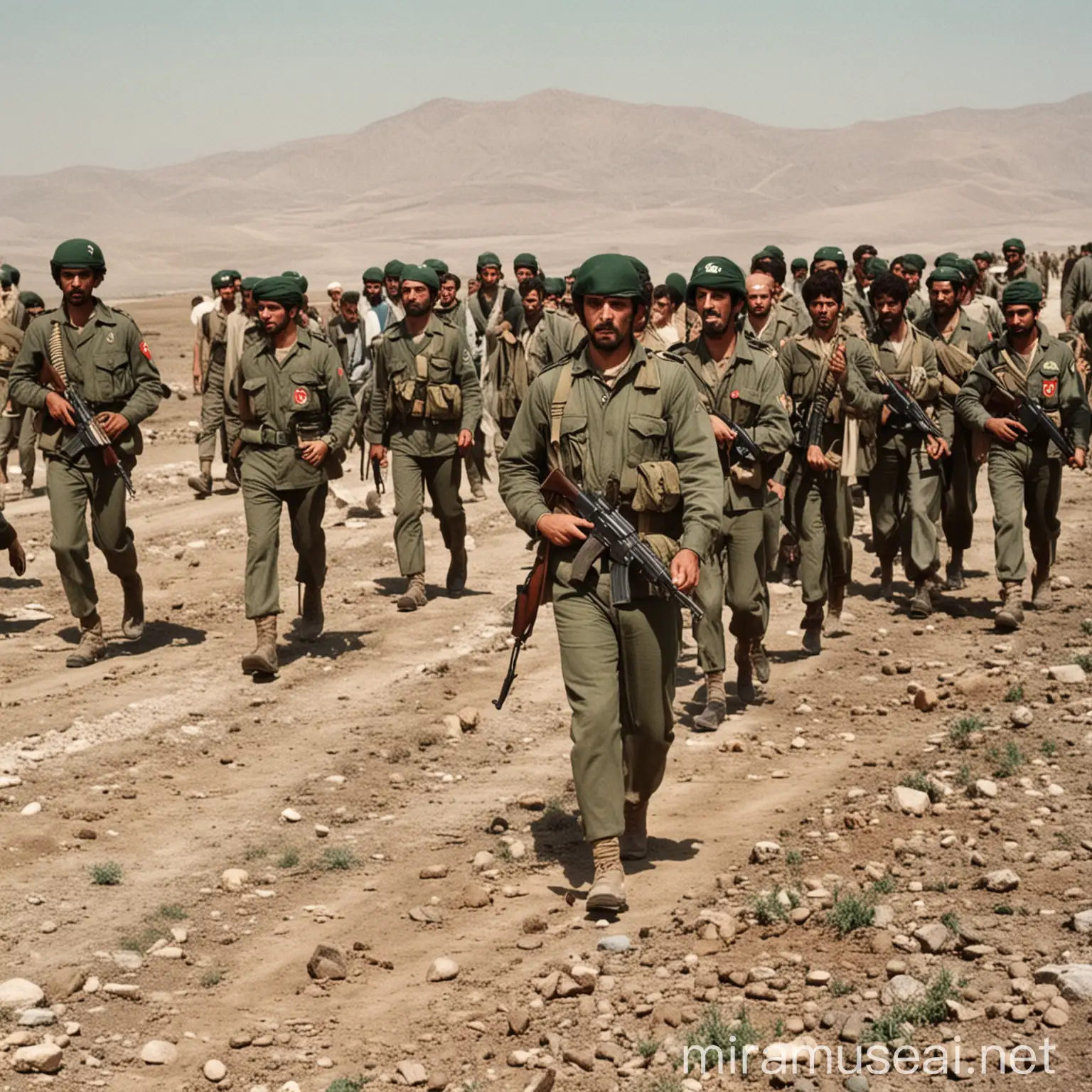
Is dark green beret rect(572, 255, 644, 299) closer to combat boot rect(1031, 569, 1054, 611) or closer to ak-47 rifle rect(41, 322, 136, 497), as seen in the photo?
ak-47 rifle rect(41, 322, 136, 497)

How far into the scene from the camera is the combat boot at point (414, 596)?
40.6 feet

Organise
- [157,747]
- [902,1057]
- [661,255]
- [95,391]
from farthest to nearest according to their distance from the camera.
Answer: [661,255]
[95,391]
[157,747]
[902,1057]

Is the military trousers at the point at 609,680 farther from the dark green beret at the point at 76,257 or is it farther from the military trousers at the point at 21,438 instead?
the military trousers at the point at 21,438

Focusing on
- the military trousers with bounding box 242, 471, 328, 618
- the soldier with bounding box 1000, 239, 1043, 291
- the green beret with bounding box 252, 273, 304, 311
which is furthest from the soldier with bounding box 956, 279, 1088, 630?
the soldier with bounding box 1000, 239, 1043, 291

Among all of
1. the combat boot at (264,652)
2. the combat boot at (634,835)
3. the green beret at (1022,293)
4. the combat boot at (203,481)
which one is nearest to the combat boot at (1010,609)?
the green beret at (1022,293)

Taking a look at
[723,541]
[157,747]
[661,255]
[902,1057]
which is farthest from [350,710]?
[661,255]

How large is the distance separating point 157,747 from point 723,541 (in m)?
2.94

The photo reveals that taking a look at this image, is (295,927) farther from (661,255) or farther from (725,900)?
(661,255)

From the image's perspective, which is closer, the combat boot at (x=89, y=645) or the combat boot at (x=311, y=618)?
the combat boot at (x=89, y=645)

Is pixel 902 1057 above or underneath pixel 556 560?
underneath

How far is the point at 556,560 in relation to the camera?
6766 millimetres

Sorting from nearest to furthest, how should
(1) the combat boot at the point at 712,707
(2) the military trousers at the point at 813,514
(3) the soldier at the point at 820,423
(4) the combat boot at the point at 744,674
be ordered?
(1) the combat boot at the point at 712,707 → (4) the combat boot at the point at 744,674 → (3) the soldier at the point at 820,423 → (2) the military trousers at the point at 813,514

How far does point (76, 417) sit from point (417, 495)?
2434 millimetres

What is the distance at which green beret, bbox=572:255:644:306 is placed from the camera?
21.4 feet
